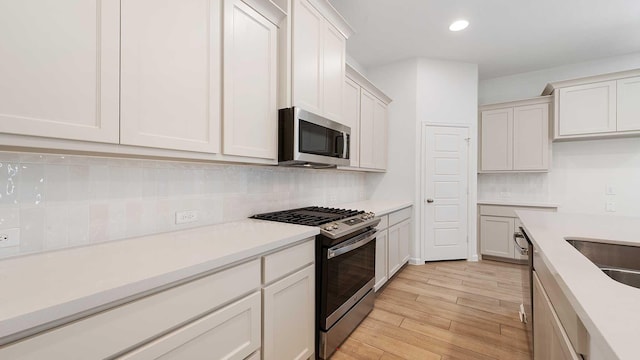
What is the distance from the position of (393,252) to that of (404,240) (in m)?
0.45

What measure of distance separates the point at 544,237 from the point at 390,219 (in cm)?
160

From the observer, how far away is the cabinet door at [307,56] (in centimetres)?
188

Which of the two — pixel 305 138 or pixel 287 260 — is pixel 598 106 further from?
pixel 287 260

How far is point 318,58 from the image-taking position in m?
2.12

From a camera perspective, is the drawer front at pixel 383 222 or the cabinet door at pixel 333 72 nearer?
the cabinet door at pixel 333 72

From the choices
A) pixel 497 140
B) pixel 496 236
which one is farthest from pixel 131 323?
pixel 497 140

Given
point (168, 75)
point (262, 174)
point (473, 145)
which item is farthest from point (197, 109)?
point (473, 145)

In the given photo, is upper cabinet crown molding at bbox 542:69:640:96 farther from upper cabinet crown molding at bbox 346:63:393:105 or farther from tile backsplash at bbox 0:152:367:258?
tile backsplash at bbox 0:152:367:258

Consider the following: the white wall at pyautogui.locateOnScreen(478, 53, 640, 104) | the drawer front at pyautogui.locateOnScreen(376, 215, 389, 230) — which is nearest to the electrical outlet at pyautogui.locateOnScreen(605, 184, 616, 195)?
the white wall at pyautogui.locateOnScreen(478, 53, 640, 104)

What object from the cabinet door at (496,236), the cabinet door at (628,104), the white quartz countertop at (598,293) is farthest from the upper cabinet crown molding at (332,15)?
the cabinet door at (628,104)

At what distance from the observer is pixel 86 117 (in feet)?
3.22

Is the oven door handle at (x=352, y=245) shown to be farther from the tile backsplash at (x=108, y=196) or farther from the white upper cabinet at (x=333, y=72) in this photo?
the white upper cabinet at (x=333, y=72)

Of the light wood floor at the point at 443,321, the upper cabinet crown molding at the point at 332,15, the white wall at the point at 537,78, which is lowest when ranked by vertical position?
the light wood floor at the point at 443,321

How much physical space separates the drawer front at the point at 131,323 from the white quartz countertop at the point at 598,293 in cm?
112
